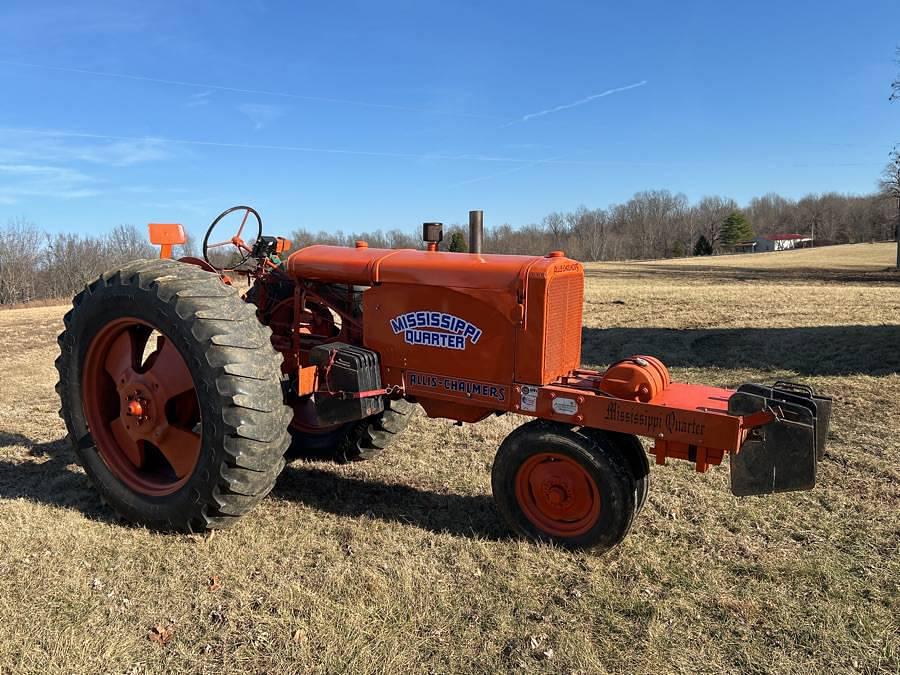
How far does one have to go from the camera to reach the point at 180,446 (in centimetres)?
395

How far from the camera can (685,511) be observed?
4.19 meters

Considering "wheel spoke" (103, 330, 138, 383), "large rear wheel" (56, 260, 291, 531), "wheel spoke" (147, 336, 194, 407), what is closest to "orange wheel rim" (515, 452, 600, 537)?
"large rear wheel" (56, 260, 291, 531)

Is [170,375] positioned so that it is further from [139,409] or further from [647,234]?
[647,234]

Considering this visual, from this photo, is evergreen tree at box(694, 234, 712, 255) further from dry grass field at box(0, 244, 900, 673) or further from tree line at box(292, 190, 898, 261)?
dry grass field at box(0, 244, 900, 673)

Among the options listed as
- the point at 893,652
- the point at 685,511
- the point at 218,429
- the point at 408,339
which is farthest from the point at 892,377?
the point at 218,429

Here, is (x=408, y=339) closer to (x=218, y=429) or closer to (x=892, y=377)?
(x=218, y=429)

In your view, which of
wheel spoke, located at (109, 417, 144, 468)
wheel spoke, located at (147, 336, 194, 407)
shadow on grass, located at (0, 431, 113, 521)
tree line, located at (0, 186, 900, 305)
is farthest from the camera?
tree line, located at (0, 186, 900, 305)

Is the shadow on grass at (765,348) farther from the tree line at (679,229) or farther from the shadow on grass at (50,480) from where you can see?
the tree line at (679,229)

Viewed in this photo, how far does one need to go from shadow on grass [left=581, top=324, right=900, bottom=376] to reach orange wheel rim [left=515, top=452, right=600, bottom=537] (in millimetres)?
5346

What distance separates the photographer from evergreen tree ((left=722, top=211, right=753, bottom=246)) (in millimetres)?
81750

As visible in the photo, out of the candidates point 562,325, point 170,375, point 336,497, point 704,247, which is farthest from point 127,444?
point 704,247

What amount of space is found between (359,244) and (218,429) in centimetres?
173

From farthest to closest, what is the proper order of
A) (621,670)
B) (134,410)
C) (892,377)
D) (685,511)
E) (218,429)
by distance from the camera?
(892,377)
(685,511)
(134,410)
(218,429)
(621,670)

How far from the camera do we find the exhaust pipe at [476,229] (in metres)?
5.20
